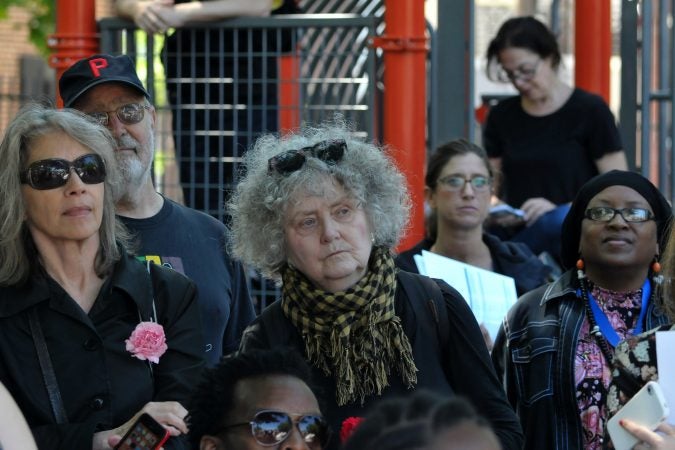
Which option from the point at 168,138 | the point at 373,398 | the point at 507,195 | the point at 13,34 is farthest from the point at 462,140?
the point at 13,34

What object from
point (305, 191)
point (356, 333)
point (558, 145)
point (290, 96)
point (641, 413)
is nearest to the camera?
point (641, 413)

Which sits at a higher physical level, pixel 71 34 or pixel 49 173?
pixel 71 34

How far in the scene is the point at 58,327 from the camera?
163 inches

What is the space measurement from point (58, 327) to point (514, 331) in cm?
183

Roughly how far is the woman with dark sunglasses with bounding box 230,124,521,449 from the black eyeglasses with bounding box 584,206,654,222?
882 millimetres

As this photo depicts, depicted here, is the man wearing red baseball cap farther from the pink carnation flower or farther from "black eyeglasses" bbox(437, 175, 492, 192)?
"black eyeglasses" bbox(437, 175, 492, 192)

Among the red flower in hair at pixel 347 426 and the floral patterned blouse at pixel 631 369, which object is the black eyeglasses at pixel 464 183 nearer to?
the floral patterned blouse at pixel 631 369

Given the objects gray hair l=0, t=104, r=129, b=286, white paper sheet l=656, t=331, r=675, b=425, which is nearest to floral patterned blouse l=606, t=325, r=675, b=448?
white paper sheet l=656, t=331, r=675, b=425

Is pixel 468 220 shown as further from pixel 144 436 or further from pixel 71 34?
pixel 144 436

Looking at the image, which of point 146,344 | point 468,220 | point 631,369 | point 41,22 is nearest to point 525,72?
point 468,220

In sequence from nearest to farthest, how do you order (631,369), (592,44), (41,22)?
(631,369)
(592,44)
(41,22)

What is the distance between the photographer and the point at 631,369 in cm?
408

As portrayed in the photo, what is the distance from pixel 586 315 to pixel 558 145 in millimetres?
2341

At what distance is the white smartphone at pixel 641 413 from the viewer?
367cm
